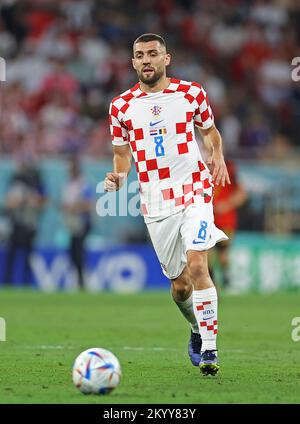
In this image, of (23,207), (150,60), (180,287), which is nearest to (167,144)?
(150,60)

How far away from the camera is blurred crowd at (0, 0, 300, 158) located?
20312 mm

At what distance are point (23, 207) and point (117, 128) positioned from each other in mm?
10834

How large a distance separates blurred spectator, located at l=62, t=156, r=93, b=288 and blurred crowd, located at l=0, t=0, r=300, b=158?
85 centimetres

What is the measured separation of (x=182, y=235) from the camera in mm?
8547

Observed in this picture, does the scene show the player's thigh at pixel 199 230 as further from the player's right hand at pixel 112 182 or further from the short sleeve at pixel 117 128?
the short sleeve at pixel 117 128

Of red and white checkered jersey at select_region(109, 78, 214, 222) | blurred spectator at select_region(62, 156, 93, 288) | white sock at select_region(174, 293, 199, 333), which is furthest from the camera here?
blurred spectator at select_region(62, 156, 93, 288)

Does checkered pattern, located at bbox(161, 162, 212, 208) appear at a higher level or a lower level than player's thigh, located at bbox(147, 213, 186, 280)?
higher

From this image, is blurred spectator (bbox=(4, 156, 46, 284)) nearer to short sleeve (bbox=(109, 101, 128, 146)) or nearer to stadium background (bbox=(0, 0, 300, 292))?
stadium background (bbox=(0, 0, 300, 292))

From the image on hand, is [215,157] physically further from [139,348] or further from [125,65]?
[125,65]

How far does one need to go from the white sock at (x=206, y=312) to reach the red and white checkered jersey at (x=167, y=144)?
2.51ft

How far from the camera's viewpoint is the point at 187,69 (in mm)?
22906

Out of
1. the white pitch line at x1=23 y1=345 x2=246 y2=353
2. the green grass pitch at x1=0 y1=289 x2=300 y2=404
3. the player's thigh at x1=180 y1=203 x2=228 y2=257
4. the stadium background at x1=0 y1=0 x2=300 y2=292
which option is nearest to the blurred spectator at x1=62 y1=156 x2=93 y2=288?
the stadium background at x1=0 y1=0 x2=300 y2=292

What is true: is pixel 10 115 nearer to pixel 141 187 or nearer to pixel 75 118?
pixel 75 118

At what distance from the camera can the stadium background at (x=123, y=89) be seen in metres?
19.8
